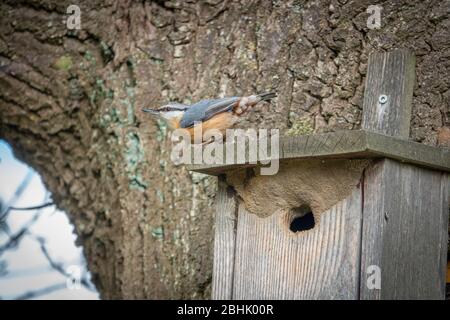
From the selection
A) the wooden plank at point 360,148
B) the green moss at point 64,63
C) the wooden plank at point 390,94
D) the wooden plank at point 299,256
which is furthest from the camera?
the green moss at point 64,63

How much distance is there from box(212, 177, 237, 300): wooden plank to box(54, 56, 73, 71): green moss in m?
1.50

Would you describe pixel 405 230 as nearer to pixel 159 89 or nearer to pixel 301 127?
pixel 301 127

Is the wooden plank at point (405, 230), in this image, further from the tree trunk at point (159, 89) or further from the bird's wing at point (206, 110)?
the bird's wing at point (206, 110)

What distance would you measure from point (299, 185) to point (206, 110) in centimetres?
60

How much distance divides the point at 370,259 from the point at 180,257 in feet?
4.54

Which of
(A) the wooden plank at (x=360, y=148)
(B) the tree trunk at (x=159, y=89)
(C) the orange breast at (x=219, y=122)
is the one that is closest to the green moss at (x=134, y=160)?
(B) the tree trunk at (x=159, y=89)

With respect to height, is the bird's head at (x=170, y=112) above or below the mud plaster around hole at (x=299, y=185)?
above

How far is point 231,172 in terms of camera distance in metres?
Result: 2.55

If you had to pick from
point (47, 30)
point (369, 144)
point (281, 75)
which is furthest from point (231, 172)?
point (47, 30)

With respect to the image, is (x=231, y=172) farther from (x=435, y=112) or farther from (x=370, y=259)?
(x=435, y=112)

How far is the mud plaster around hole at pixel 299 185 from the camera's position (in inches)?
89.6

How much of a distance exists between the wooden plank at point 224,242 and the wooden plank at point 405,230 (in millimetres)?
537

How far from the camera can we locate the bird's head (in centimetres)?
307

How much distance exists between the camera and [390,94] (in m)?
2.45
